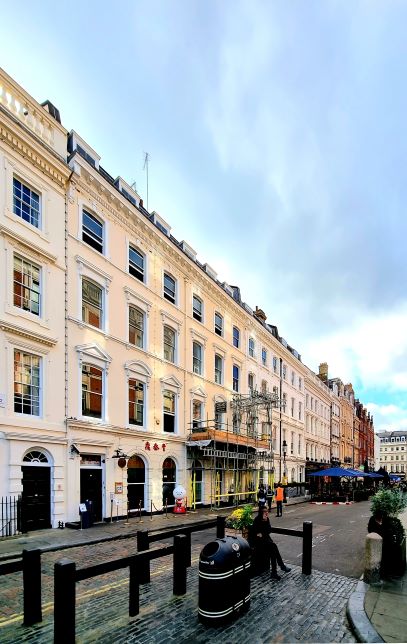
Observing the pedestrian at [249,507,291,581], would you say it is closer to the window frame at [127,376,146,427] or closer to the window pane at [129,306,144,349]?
the window frame at [127,376,146,427]

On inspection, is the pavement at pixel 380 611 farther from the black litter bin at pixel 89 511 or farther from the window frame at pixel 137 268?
the window frame at pixel 137 268

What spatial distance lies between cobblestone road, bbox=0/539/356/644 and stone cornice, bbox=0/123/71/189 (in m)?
13.5

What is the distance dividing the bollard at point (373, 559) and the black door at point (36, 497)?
1063 centimetres

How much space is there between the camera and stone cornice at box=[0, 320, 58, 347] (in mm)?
13950

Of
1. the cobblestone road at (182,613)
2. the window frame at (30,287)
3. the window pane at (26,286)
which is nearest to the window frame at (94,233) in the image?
the window frame at (30,287)

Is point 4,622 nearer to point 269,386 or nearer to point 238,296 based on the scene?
point 238,296

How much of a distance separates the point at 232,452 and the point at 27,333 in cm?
1520

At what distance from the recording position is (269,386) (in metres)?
37.1

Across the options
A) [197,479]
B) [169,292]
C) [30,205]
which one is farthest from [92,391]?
[197,479]

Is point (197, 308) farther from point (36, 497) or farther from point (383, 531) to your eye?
point (383, 531)

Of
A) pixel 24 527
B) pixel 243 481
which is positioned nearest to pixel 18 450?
pixel 24 527

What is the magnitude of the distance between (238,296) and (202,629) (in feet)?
94.4

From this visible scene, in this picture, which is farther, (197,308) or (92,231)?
(197,308)

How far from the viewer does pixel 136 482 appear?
1959cm
